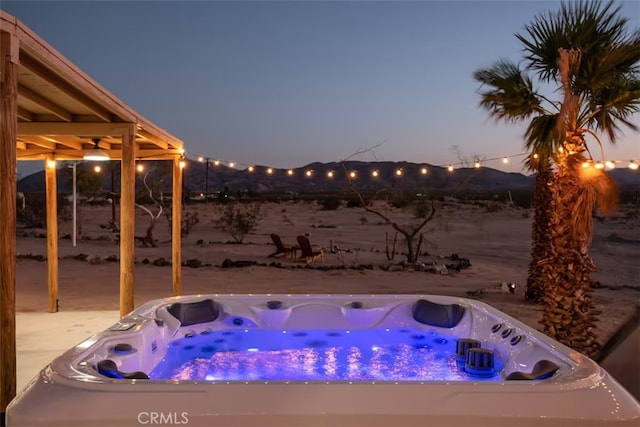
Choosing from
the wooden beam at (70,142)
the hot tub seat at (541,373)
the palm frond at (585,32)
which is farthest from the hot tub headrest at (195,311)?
the palm frond at (585,32)

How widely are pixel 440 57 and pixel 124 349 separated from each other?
13.3 meters

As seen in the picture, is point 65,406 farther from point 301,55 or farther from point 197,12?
point 301,55

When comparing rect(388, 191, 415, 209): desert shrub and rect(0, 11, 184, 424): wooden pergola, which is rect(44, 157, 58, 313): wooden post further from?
rect(388, 191, 415, 209): desert shrub

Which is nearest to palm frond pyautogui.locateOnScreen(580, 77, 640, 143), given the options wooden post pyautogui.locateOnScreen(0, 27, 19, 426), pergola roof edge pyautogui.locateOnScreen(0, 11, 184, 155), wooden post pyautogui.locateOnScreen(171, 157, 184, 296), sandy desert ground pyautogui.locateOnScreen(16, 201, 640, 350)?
sandy desert ground pyautogui.locateOnScreen(16, 201, 640, 350)

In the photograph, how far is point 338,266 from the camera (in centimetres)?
1201

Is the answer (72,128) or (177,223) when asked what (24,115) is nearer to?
(72,128)

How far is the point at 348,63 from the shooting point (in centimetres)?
1522

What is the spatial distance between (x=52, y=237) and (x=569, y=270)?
→ 21.2 feet

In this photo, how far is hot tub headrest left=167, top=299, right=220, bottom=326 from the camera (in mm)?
5652

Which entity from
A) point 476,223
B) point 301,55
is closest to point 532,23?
point 301,55

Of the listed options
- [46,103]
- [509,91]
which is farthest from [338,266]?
[46,103]

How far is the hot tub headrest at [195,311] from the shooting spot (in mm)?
5652

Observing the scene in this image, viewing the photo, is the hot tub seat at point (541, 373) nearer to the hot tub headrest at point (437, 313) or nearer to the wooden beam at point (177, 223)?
the hot tub headrest at point (437, 313)

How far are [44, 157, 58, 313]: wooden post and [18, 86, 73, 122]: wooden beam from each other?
222 centimetres
